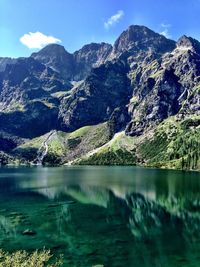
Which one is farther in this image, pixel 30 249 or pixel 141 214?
pixel 141 214

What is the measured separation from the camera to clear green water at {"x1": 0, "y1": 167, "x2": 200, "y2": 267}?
6089cm

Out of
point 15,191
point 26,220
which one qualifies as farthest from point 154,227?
point 15,191

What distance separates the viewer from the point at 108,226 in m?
84.3

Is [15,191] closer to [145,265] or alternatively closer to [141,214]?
[141,214]

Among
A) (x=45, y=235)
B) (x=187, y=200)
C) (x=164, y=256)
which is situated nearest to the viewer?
(x=164, y=256)

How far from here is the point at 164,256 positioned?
2397 inches

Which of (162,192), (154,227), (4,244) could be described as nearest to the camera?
(4,244)

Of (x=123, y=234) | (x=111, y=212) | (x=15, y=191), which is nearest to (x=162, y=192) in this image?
(x=111, y=212)

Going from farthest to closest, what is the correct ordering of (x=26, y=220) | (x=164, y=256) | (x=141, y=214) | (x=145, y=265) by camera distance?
1. (x=141, y=214)
2. (x=26, y=220)
3. (x=164, y=256)
4. (x=145, y=265)

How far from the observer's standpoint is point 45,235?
75.0 meters

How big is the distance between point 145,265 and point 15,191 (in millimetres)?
106582

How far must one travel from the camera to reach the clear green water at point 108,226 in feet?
200

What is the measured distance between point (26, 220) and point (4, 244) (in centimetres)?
2297

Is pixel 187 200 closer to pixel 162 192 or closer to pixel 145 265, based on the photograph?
pixel 162 192
